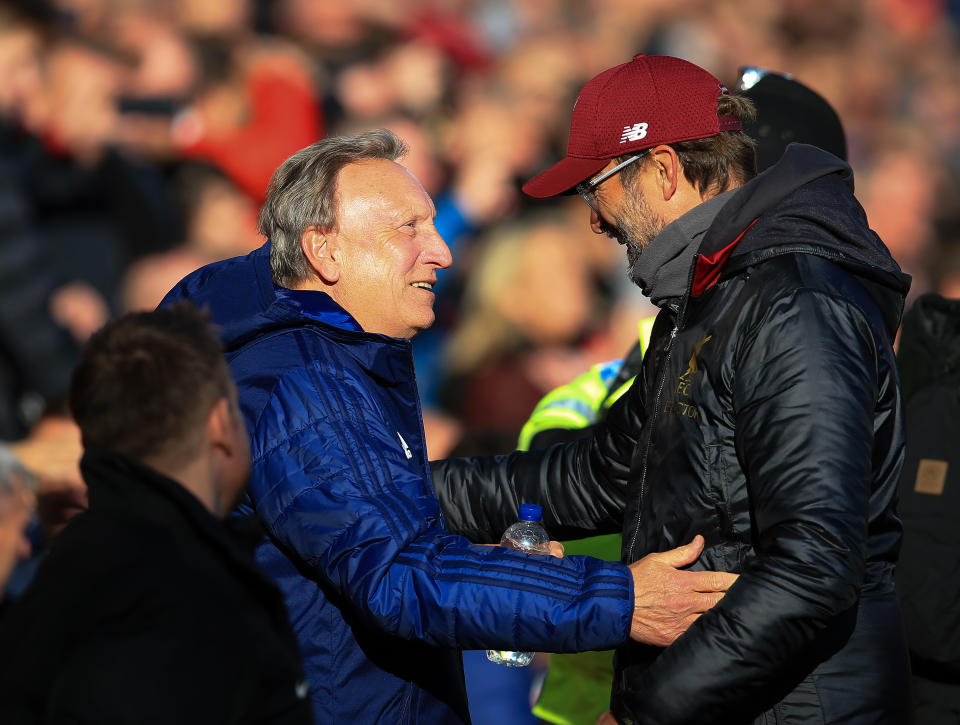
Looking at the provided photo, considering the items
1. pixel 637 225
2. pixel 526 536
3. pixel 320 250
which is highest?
pixel 637 225

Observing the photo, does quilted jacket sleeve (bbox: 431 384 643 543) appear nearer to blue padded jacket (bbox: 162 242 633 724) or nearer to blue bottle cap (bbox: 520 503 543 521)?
blue bottle cap (bbox: 520 503 543 521)

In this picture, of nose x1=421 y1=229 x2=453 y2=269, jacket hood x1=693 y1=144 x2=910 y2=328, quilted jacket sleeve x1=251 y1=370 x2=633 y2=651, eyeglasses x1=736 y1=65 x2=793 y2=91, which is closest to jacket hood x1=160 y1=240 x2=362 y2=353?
quilted jacket sleeve x1=251 y1=370 x2=633 y2=651

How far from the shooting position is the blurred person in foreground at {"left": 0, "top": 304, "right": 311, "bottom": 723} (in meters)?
1.53

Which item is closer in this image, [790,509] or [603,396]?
[790,509]

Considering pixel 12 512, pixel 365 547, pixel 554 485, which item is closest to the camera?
pixel 365 547

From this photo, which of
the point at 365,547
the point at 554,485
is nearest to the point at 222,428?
the point at 365,547

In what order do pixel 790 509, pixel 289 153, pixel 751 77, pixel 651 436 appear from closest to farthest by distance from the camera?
1. pixel 790 509
2. pixel 651 436
3. pixel 751 77
4. pixel 289 153

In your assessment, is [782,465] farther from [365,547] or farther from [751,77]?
[751,77]

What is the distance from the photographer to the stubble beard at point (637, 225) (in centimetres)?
259

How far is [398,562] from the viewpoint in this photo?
228cm

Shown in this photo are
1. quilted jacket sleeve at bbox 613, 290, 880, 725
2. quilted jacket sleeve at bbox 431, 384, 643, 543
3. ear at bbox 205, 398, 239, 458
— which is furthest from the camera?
quilted jacket sleeve at bbox 431, 384, 643, 543

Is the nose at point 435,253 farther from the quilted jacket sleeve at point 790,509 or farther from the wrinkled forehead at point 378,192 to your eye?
the quilted jacket sleeve at point 790,509

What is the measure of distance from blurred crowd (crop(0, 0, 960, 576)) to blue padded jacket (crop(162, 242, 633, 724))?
77.2 inches

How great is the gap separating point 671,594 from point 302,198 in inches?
48.1
